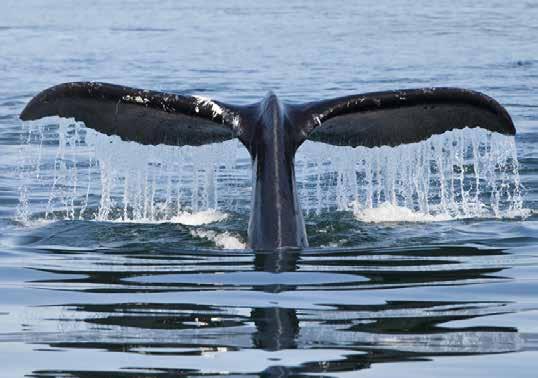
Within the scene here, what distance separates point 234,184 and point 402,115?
4.60 meters

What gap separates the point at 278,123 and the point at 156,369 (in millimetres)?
3760

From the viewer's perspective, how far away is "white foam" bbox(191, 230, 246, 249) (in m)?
9.37

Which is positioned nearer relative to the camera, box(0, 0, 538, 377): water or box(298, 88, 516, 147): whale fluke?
box(0, 0, 538, 377): water

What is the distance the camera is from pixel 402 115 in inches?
355

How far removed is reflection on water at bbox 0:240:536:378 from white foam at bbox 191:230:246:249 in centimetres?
24

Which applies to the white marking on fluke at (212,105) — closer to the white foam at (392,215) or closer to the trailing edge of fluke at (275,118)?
the trailing edge of fluke at (275,118)

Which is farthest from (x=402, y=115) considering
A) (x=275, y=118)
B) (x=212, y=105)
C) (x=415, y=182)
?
(x=415, y=182)

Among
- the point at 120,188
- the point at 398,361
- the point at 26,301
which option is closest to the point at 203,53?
the point at 120,188

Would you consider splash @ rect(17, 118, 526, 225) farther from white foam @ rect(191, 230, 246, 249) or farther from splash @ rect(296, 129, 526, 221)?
white foam @ rect(191, 230, 246, 249)

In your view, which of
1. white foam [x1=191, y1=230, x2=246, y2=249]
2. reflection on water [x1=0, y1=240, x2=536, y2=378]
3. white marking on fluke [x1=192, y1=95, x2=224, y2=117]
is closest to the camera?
reflection on water [x1=0, y1=240, x2=536, y2=378]

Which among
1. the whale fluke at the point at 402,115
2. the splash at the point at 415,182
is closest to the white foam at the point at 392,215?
the splash at the point at 415,182

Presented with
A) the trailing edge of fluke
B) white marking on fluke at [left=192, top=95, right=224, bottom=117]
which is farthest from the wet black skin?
white marking on fluke at [left=192, top=95, right=224, bottom=117]

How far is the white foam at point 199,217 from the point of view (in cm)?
1091

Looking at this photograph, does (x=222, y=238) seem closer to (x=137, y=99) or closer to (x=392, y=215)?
(x=137, y=99)
